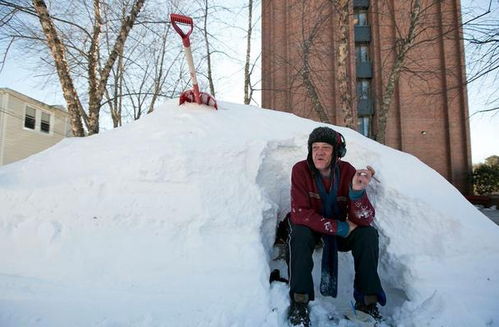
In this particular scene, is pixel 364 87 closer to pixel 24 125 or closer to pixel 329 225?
pixel 329 225

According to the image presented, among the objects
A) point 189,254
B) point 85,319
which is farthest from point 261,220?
point 85,319

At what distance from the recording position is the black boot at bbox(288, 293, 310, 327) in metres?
2.23

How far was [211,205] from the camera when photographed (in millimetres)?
2846

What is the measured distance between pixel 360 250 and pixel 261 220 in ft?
3.04

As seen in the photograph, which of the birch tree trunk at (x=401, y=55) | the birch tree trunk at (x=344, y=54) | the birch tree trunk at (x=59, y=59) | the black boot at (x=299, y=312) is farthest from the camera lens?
the birch tree trunk at (x=401, y=55)

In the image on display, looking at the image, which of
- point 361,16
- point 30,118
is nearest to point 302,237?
Result: point 361,16

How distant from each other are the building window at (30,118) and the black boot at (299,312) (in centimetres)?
1874

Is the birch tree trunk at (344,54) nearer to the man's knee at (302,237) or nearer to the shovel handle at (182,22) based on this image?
the shovel handle at (182,22)

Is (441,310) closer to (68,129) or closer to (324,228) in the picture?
(324,228)

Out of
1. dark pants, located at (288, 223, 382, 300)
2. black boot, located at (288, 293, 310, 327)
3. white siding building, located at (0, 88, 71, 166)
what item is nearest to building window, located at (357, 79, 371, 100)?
dark pants, located at (288, 223, 382, 300)

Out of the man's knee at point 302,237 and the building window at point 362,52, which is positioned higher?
the building window at point 362,52

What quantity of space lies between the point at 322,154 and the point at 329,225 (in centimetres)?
63

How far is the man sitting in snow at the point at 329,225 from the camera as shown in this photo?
229cm

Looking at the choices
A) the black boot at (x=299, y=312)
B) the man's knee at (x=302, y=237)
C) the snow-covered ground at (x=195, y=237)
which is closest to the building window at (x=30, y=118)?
the snow-covered ground at (x=195, y=237)
